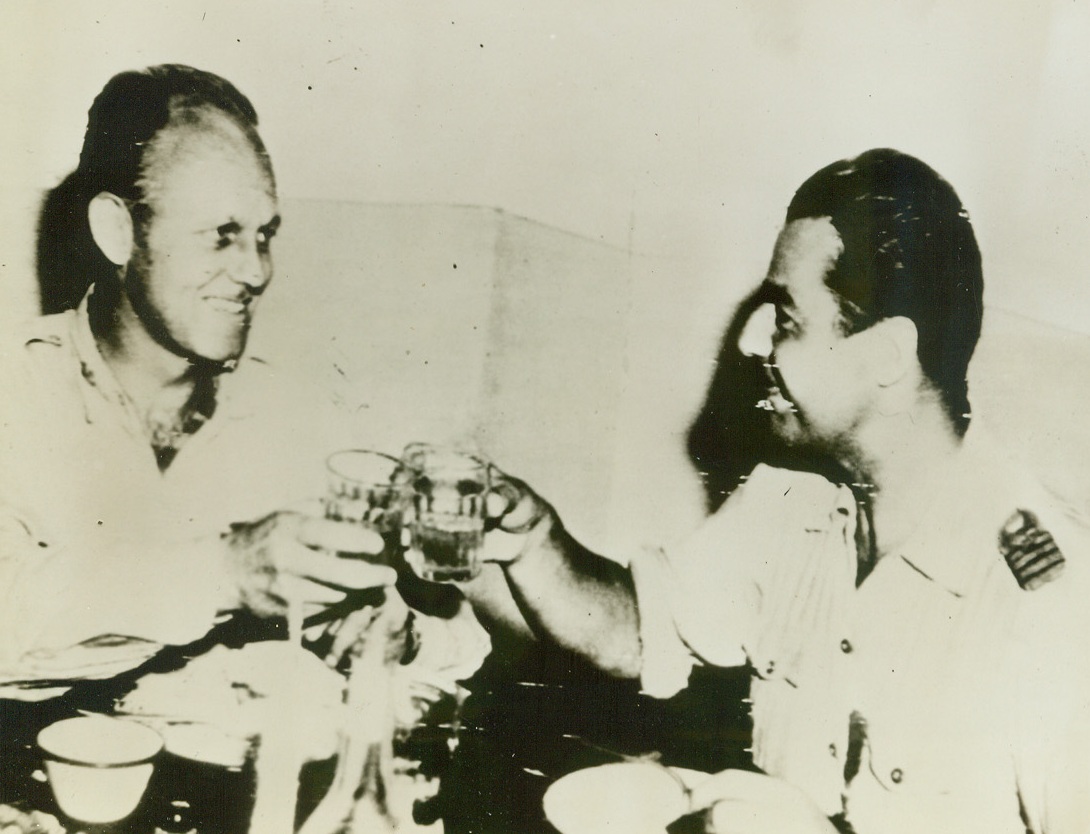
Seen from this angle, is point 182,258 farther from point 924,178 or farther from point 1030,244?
point 1030,244

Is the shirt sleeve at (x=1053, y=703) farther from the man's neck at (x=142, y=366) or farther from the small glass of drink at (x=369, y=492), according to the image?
the man's neck at (x=142, y=366)

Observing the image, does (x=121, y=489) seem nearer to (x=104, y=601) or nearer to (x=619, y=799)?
(x=104, y=601)

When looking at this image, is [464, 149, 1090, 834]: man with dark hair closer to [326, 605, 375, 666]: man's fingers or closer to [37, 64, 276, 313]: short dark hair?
[326, 605, 375, 666]: man's fingers

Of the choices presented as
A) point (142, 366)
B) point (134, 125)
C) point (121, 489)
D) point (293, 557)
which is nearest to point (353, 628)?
point (293, 557)

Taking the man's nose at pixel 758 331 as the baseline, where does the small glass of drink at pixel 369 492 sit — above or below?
below

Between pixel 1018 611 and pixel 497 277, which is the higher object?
pixel 497 277

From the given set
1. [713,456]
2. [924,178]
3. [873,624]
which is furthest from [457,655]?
[924,178]

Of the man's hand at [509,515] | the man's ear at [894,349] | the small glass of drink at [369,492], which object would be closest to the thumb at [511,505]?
the man's hand at [509,515]
